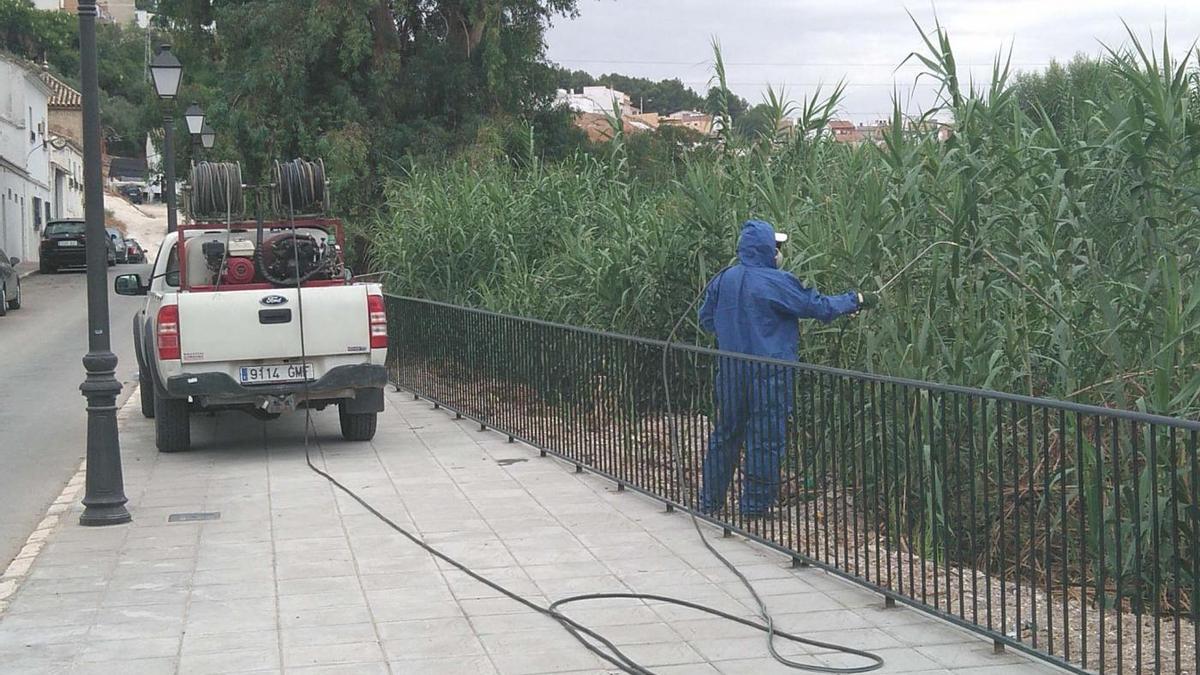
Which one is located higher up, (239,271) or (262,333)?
(239,271)

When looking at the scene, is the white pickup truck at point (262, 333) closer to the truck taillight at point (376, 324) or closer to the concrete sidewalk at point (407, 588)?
the truck taillight at point (376, 324)

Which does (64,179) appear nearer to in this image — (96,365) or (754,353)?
(96,365)

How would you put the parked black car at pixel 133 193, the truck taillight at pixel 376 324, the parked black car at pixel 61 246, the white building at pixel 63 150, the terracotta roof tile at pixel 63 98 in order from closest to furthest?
the truck taillight at pixel 376 324
the parked black car at pixel 61 246
the white building at pixel 63 150
the terracotta roof tile at pixel 63 98
the parked black car at pixel 133 193

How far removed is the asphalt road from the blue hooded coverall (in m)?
4.20

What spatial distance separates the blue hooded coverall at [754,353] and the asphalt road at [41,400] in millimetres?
4202

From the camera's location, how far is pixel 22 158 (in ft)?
187

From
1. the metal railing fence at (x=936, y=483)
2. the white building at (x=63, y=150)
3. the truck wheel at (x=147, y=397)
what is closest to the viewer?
the metal railing fence at (x=936, y=483)

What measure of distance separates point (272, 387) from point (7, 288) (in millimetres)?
21933

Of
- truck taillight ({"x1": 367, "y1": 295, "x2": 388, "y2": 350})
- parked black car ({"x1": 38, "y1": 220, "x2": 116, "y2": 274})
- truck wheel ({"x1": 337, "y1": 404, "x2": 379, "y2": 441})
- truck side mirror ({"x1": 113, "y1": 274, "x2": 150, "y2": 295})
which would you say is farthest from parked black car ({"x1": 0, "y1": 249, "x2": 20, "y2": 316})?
truck taillight ({"x1": 367, "y1": 295, "x2": 388, "y2": 350})

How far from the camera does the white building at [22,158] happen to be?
50.8 meters

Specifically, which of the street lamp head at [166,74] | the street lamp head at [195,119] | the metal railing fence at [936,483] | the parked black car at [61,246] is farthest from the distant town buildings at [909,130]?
the parked black car at [61,246]

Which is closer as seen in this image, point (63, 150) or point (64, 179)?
point (63, 150)

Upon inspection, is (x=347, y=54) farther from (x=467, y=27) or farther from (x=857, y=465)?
(x=857, y=465)

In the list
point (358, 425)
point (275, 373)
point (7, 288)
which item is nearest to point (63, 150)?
point (7, 288)
